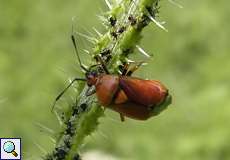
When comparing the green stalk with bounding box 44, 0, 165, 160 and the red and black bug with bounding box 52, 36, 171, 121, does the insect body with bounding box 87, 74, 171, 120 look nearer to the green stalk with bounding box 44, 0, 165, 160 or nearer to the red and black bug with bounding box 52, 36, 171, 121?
the red and black bug with bounding box 52, 36, 171, 121

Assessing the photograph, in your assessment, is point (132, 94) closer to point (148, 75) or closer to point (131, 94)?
point (131, 94)

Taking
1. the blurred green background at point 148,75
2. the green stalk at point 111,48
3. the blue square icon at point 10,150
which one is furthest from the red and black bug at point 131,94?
the blurred green background at point 148,75

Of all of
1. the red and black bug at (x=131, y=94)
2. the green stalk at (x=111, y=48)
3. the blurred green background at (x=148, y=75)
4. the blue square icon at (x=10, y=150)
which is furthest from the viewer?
the blurred green background at (x=148, y=75)

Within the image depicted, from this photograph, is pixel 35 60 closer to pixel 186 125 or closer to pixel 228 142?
pixel 186 125

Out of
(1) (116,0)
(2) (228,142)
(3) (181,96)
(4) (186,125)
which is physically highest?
(3) (181,96)

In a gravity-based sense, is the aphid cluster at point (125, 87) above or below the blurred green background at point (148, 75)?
below

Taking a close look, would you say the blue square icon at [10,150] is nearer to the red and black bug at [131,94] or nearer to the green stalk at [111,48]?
the red and black bug at [131,94]

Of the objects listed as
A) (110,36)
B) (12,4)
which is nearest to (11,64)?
(12,4)
